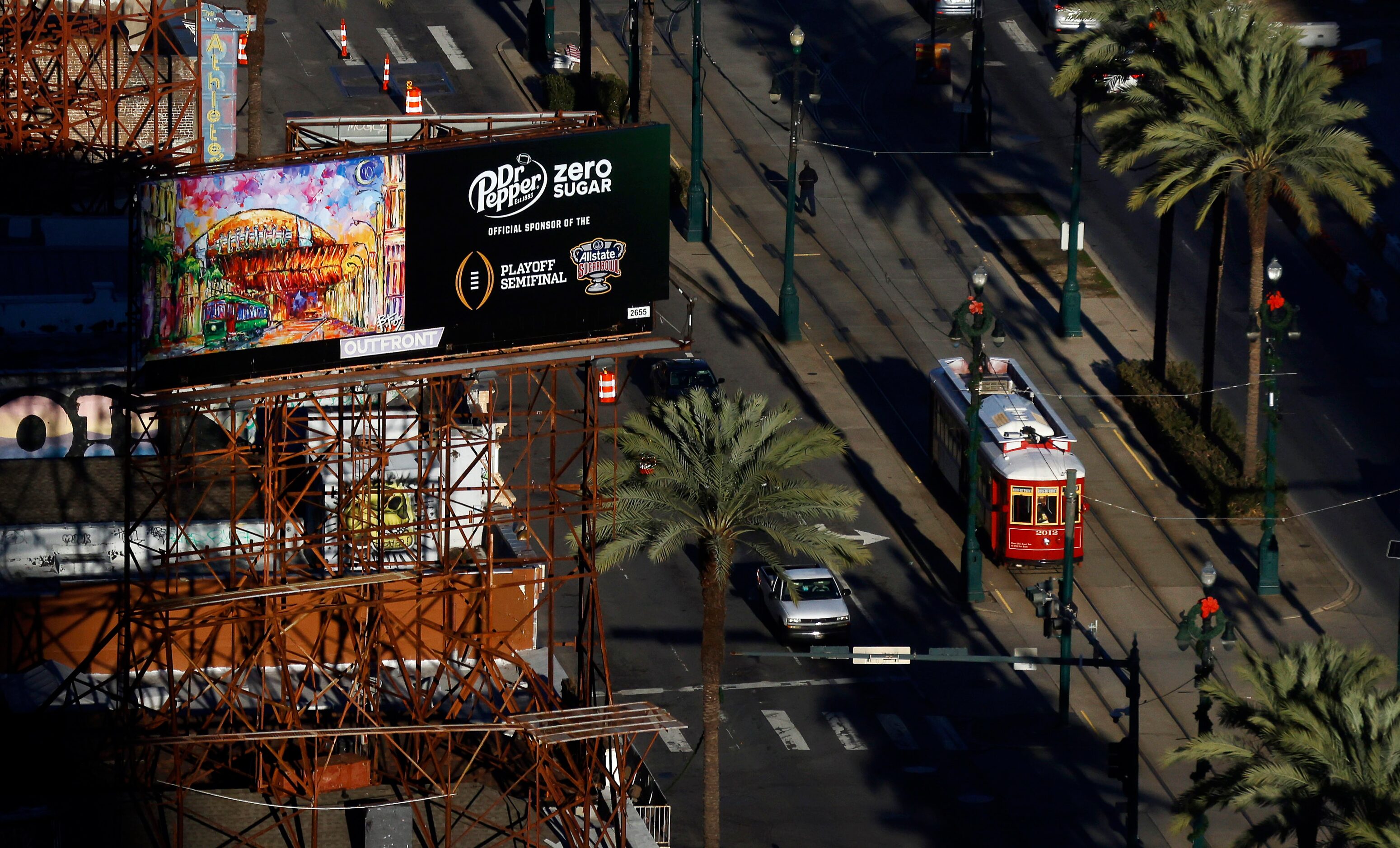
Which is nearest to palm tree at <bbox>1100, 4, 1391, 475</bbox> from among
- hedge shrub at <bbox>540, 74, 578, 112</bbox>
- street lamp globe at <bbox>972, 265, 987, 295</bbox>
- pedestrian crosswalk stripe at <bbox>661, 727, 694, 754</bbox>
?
street lamp globe at <bbox>972, 265, 987, 295</bbox>

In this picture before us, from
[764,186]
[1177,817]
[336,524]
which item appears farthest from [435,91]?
[1177,817]

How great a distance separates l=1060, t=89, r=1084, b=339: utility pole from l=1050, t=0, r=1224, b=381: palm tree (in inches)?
51.3

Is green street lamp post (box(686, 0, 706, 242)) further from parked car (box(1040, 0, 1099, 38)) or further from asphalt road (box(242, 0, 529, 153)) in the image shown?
parked car (box(1040, 0, 1099, 38))

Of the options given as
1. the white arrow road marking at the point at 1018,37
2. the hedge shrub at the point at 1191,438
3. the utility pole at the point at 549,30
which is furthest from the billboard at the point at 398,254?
the white arrow road marking at the point at 1018,37

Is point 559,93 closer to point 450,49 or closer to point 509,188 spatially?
point 450,49

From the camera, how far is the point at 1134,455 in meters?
69.9

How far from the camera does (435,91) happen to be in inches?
3482

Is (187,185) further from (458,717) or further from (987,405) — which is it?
(987,405)

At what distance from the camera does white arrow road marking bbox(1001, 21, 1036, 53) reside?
9494 centimetres

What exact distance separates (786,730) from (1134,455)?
18.1 meters

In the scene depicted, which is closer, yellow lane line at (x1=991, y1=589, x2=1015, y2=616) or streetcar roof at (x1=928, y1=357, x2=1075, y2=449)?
yellow lane line at (x1=991, y1=589, x2=1015, y2=616)

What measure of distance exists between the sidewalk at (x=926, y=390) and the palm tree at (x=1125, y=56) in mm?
3098

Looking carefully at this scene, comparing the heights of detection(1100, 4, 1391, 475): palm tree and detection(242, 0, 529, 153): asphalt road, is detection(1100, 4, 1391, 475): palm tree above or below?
below

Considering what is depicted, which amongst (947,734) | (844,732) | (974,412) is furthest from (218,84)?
(947,734)
